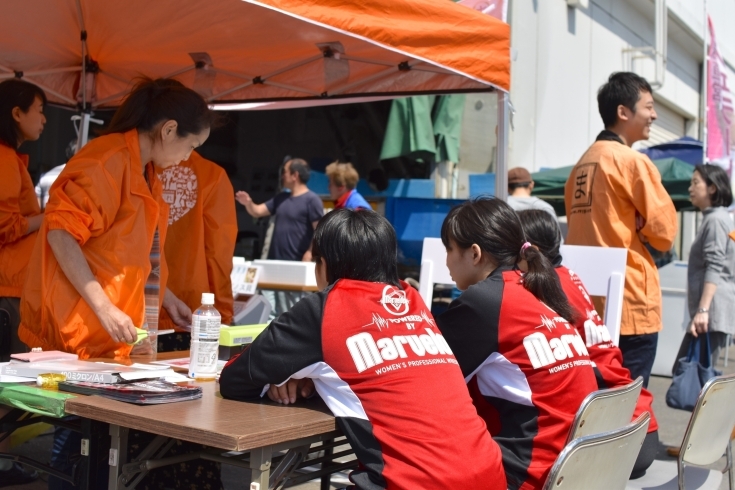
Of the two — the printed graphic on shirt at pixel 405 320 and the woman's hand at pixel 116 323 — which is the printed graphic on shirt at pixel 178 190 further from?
the printed graphic on shirt at pixel 405 320

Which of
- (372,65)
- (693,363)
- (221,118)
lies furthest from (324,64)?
(693,363)

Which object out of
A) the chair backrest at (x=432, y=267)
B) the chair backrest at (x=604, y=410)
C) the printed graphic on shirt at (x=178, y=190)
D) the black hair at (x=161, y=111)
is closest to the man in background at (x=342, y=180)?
the chair backrest at (x=432, y=267)

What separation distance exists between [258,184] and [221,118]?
5.94 meters

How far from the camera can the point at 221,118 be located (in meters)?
3.22

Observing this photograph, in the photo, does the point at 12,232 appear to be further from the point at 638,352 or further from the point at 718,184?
the point at 718,184

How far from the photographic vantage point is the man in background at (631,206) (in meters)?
3.86

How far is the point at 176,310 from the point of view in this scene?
332cm

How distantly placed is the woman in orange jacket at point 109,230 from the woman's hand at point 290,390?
2.08 feet

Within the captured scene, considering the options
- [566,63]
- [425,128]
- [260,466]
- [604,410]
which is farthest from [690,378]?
[566,63]

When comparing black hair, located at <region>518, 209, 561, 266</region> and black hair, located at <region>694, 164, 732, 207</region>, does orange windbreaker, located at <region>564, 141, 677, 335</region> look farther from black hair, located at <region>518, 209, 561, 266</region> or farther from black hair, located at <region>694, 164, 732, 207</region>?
black hair, located at <region>694, 164, 732, 207</region>

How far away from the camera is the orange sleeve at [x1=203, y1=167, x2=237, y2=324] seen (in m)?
3.55

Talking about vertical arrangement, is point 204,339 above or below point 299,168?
below

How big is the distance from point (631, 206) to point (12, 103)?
2.92 m

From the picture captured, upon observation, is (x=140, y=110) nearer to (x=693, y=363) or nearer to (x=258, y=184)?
(x=693, y=363)
